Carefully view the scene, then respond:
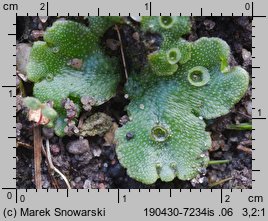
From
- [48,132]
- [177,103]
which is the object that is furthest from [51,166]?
[177,103]

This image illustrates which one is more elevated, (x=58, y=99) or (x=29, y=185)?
(x=58, y=99)

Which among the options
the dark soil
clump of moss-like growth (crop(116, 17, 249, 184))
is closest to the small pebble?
the dark soil

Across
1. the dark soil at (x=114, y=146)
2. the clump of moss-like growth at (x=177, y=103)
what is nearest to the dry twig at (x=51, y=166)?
the dark soil at (x=114, y=146)

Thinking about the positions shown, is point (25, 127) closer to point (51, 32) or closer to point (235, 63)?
point (51, 32)

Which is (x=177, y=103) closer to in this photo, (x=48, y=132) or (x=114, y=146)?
(x=114, y=146)

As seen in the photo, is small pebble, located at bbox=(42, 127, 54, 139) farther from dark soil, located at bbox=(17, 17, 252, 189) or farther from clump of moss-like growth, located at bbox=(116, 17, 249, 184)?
clump of moss-like growth, located at bbox=(116, 17, 249, 184)

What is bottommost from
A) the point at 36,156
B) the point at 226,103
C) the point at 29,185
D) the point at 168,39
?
the point at 29,185

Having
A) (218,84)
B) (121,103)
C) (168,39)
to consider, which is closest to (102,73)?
(121,103)
